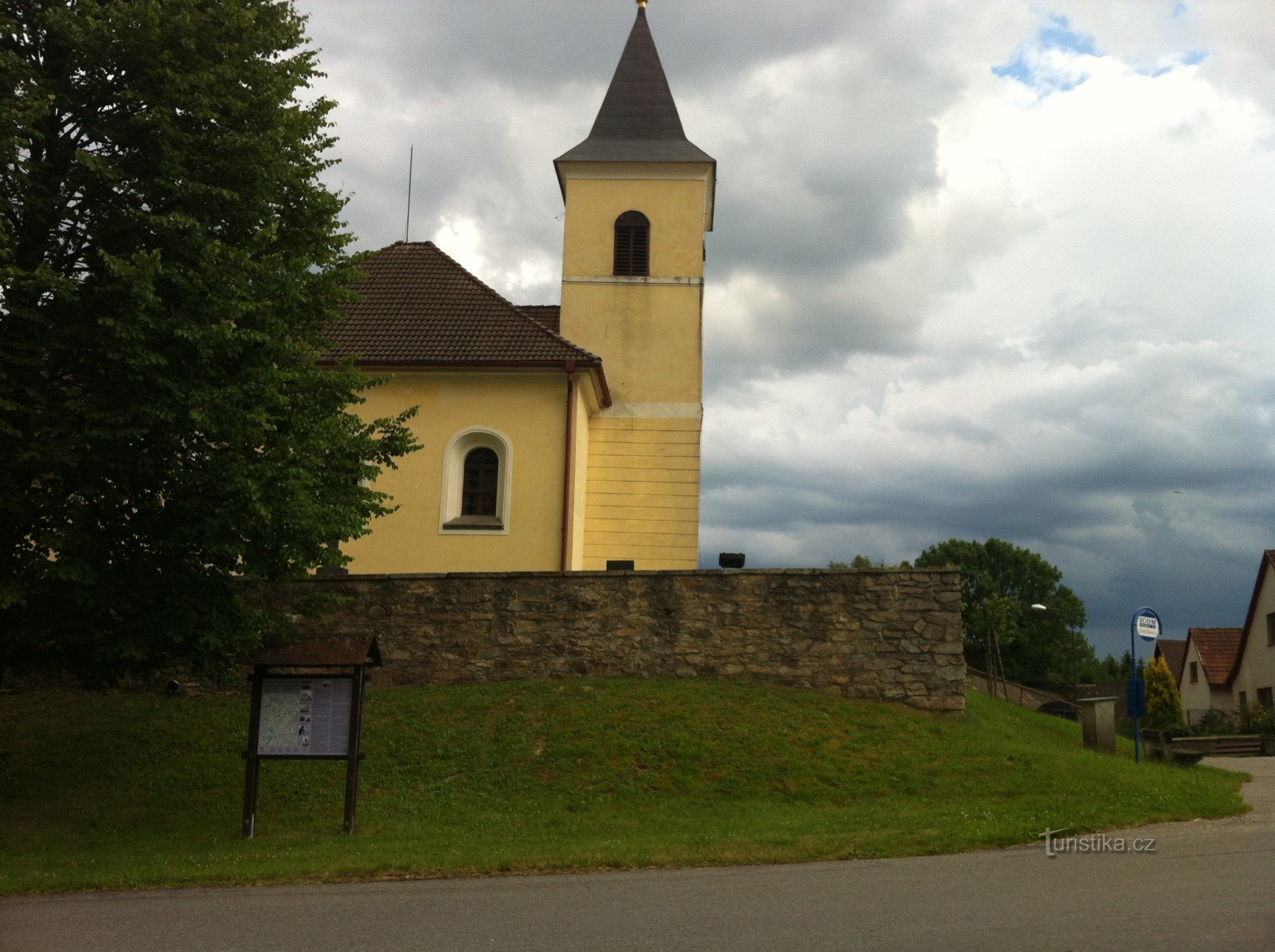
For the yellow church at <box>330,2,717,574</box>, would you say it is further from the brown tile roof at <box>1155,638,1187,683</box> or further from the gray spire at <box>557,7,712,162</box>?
the brown tile roof at <box>1155,638,1187,683</box>

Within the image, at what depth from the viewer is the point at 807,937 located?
7371 mm

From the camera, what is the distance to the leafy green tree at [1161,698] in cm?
4012

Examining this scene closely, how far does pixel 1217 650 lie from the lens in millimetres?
48688

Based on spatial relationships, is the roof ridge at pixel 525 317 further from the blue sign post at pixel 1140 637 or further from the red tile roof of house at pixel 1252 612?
the red tile roof of house at pixel 1252 612

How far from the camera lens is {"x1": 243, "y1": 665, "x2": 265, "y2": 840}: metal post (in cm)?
1273

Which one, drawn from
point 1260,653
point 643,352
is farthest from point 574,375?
point 1260,653

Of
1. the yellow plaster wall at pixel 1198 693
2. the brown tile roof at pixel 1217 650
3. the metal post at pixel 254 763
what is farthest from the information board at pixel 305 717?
the brown tile roof at pixel 1217 650

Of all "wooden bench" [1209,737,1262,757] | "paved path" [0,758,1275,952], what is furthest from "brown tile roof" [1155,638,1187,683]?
"paved path" [0,758,1275,952]

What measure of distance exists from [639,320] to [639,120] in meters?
5.95

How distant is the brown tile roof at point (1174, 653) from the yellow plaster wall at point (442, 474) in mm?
42834

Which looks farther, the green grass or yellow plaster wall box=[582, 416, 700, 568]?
yellow plaster wall box=[582, 416, 700, 568]

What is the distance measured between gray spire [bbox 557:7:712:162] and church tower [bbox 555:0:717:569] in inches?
1.9

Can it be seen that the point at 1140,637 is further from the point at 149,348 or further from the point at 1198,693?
the point at 1198,693

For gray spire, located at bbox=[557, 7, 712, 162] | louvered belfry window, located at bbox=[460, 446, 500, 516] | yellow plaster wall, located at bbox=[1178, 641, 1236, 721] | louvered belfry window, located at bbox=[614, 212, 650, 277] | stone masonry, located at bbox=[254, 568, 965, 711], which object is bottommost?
yellow plaster wall, located at bbox=[1178, 641, 1236, 721]
